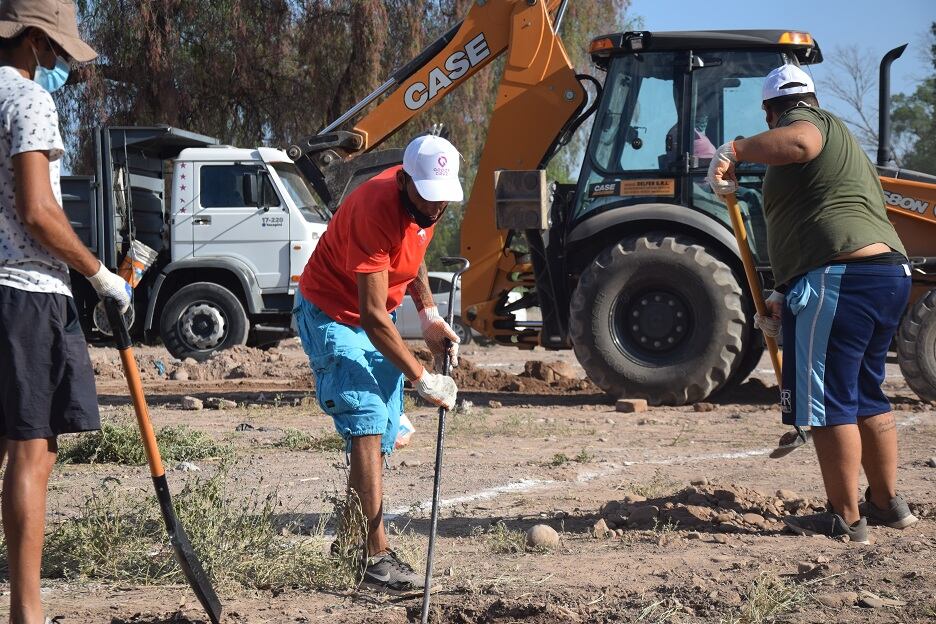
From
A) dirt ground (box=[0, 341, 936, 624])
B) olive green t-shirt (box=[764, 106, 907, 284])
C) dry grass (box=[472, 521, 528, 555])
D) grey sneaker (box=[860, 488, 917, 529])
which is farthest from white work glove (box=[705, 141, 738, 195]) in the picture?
dry grass (box=[472, 521, 528, 555])

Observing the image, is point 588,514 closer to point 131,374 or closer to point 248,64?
point 131,374

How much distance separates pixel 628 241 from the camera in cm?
988

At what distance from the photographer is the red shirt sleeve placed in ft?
13.8

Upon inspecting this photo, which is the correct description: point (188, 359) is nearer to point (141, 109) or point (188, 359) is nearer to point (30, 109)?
point (141, 109)

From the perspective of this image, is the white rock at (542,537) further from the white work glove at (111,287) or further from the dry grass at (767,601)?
the white work glove at (111,287)

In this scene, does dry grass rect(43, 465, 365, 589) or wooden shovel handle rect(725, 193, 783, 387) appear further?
wooden shovel handle rect(725, 193, 783, 387)

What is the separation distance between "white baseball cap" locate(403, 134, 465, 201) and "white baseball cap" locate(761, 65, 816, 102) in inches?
67.0

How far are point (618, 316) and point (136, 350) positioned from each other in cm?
909

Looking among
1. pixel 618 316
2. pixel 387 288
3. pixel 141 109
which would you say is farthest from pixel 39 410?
pixel 141 109

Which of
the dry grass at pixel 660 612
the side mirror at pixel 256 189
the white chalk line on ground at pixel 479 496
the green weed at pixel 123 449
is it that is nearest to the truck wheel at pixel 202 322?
the side mirror at pixel 256 189

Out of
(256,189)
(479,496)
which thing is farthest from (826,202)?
(256,189)

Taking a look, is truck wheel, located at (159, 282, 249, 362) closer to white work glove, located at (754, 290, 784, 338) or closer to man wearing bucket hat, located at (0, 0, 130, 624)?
white work glove, located at (754, 290, 784, 338)

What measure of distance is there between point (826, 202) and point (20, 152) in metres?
3.32

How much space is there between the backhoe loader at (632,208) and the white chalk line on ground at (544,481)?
7.25ft
